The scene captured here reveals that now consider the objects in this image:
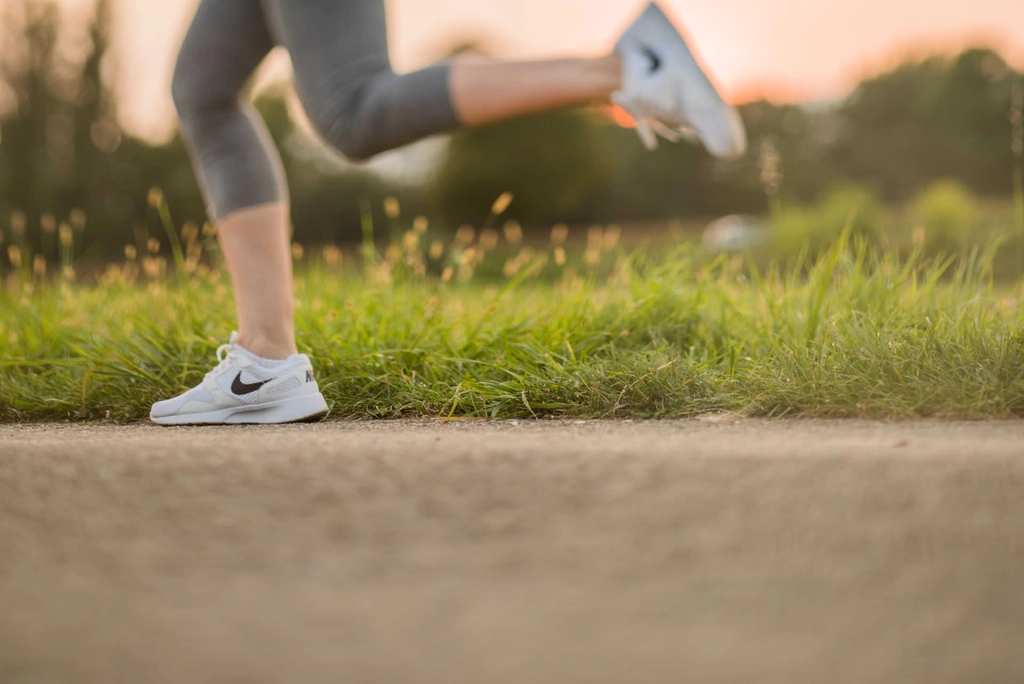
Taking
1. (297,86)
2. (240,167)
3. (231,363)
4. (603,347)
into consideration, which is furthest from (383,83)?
(603,347)

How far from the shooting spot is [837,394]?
185 cm

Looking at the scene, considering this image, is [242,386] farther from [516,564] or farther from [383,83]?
[516,564]

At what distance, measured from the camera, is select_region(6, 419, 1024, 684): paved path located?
823 mm

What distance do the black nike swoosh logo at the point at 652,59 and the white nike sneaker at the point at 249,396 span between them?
39.7 inches

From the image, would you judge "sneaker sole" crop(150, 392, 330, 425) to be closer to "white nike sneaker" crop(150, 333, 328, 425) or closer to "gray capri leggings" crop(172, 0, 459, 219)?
"white nike sneaker" crop(150, 333, 328, 425)

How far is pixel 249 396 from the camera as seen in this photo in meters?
2.03

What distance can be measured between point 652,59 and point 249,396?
112cm

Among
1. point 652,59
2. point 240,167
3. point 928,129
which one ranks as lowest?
point 928,129

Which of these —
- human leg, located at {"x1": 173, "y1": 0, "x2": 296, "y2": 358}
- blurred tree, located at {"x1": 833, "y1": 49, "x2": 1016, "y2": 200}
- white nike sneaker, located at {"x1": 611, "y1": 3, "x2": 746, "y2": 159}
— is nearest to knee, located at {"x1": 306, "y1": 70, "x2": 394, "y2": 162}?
human leg, located at {"x1": 173, "y1": 0, "x2": 296, "y2": 358}

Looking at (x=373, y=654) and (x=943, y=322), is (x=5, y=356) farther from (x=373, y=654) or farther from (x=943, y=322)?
(x=943, y=322)

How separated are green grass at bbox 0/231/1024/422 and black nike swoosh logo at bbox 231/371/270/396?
1.02 feet

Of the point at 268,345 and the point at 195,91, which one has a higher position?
the point at 195,91

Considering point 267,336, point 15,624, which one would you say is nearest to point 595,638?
point 15,624

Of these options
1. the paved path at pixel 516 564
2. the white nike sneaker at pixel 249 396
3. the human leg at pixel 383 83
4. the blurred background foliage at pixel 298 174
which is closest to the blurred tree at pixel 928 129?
the blurred background foliage at pixel 298 174
